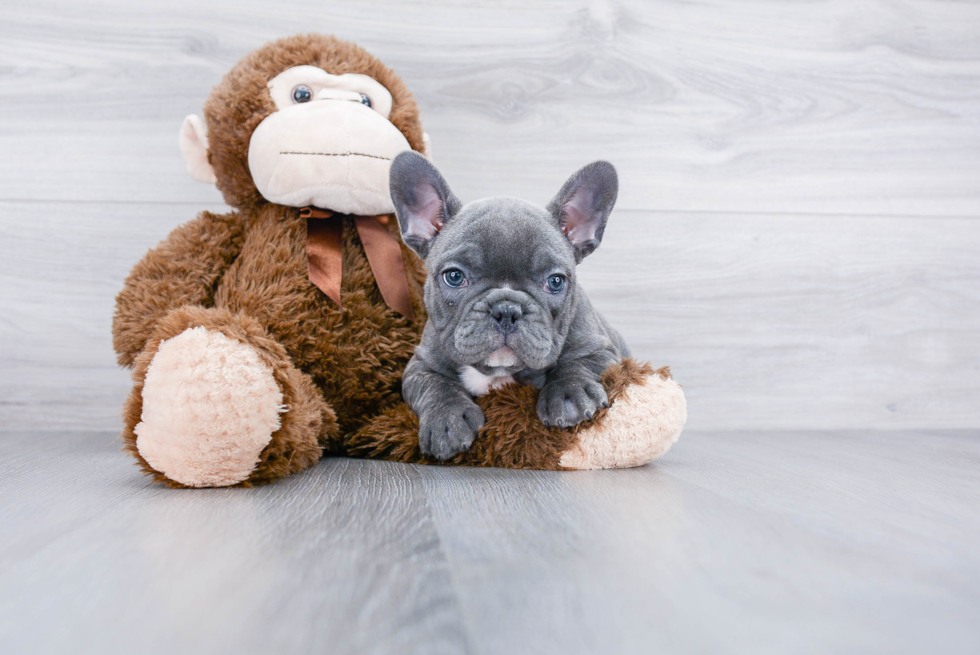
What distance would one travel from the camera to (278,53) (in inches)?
48.4

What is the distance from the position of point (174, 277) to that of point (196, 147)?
276mm

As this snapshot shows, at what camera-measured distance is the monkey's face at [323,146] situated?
1137mm

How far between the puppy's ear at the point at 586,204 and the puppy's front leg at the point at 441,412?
1.09 feet

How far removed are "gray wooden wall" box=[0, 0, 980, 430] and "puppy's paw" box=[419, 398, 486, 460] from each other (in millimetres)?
759

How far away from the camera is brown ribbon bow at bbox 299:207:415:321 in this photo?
119 centimetres

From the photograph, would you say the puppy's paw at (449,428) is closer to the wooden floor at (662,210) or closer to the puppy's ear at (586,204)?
the wooden floor at (662,210)

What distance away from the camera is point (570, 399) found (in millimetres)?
999

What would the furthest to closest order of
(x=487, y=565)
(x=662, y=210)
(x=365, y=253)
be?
1. (x=662, y=210)
2. (x=365, y=253)
3. (x=487, y=565)

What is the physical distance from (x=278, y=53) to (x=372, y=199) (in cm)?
34

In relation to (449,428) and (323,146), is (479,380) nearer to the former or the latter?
(449,428)

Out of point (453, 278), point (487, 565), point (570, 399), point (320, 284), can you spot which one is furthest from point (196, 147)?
point (487, 565)

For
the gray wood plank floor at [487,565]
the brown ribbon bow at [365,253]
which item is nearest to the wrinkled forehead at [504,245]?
the brown ribbon bow at [365,253]

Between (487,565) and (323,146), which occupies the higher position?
(323,146)

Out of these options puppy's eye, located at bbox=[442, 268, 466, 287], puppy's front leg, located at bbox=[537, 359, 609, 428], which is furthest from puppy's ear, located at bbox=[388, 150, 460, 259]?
puppy's front leg, located at bbox=[537, 359, 609, 428]
